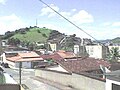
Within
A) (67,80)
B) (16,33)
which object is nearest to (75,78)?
(67,80)

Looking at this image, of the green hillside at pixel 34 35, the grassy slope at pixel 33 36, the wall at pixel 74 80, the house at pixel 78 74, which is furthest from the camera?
the green hillside at pixel 34 35

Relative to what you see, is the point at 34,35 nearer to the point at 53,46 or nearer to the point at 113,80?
the point at 53,46

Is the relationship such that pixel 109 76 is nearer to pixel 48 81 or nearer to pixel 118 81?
pixel 118 81

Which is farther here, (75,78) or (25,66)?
(25,66)

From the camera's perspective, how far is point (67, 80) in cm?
2669

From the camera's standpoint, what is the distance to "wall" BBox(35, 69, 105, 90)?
833 inches

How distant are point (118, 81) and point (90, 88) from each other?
696 cm

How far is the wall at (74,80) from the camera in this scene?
21153 mm

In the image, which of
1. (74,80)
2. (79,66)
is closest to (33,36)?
(79,66)

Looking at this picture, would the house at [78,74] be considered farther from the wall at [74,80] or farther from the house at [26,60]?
the house at [26,60]

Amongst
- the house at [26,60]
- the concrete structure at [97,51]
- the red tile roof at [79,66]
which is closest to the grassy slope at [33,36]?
the concrete structure at [97,51]

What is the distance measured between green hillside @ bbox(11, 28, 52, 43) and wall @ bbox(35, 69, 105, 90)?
109092 millimetres

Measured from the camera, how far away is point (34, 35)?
505ft

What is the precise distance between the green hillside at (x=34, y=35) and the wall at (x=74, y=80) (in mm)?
109092
